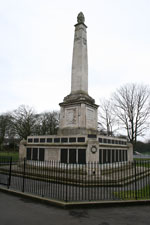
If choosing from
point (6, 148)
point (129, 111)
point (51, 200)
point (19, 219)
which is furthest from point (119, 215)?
point (6, 148)

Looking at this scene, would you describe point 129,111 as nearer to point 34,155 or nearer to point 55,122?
point 34,155

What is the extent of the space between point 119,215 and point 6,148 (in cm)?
5251

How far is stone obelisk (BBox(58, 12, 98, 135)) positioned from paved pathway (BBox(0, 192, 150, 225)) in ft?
25.4

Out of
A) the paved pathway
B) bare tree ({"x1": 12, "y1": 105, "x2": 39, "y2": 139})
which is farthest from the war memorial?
bare tree ({"x1": 12, "y1": 105, "x2": 39, "y2": 139})

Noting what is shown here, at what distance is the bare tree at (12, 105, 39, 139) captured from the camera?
37125 mm

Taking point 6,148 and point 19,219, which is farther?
point 6,148

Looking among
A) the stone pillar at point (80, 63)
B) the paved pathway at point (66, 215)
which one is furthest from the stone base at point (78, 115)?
the paved pathway at point (66, 215)

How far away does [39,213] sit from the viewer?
532cm

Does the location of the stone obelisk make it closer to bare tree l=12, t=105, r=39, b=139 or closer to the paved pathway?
the paved pathway

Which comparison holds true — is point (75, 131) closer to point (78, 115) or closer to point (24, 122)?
point (78, 115)

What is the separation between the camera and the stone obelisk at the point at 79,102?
1385 centimetres

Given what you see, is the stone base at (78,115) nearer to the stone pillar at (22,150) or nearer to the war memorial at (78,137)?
the war memorial at (78,137)

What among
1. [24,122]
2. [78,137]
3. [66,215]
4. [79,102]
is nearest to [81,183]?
[78,137]

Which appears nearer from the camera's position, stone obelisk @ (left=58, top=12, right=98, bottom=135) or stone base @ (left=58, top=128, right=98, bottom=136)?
stone base @ (left=58, top=128, right=98, bottom=136)
